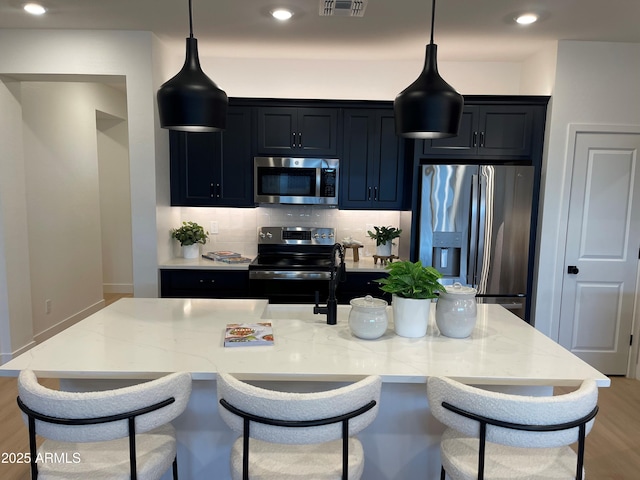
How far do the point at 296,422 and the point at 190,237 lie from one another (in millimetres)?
2884

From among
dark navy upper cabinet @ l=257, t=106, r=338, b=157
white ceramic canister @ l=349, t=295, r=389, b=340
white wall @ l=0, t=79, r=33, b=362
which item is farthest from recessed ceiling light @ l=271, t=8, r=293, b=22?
white wall @ l=0, t=79, r=33, b=362

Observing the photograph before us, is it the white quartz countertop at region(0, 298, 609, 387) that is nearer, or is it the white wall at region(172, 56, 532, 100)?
the white quartz countertop at region(0, 298, 609, 387)

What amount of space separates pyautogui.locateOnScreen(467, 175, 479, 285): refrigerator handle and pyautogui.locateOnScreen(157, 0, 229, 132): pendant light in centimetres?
231

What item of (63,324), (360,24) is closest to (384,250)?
(360,24)

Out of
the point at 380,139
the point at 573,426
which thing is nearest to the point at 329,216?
the point at 380,139

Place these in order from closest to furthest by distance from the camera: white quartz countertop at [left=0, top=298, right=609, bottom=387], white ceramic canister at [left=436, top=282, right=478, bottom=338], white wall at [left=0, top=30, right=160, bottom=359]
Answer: white quartz countertop at [left=0, top=298, right=609, bottom=387] → white ceramic canister at [left=436, top=282, right=478, bottom=338] → white wall at [left=0, top=30, right=160, bottom=359]

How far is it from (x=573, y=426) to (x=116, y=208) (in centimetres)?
593

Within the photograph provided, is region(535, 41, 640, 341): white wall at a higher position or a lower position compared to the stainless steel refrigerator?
higher

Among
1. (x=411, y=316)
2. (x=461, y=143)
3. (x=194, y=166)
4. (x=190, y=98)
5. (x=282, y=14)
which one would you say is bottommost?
(x=411, y=316)

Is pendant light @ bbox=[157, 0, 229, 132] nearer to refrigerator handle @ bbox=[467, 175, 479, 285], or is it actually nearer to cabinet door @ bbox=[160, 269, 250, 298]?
cabinet door @ bbox=[160, 269, 250, 298]

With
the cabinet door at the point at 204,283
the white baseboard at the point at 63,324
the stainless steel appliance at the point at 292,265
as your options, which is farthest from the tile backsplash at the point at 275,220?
the white baseboard at the point at 63,324

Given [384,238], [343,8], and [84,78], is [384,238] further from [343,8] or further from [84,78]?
[84,78]

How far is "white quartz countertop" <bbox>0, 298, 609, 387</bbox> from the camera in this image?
1486mm

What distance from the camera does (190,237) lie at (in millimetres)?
3869
